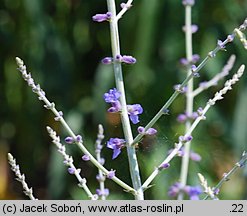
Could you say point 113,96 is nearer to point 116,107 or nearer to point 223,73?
point 116,107

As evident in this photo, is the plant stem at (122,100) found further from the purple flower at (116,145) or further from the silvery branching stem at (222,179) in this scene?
the silvery branching stem at (222,179)

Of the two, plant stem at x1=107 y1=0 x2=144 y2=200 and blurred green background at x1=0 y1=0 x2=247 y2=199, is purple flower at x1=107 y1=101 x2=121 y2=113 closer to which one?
plant stem at x1=107 y1=0 x2=144 y2=200

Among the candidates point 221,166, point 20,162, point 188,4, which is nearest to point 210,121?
point 221,166

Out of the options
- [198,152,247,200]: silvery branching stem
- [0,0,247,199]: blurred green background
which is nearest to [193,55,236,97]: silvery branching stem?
[198,152,247,200]: silvery branching stem

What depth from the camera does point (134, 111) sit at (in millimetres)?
1369

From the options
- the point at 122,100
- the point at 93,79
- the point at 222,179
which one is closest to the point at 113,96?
the point at 122,100

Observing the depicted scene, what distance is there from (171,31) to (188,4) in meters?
1.92

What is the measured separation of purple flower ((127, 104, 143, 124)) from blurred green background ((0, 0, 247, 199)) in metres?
1.72

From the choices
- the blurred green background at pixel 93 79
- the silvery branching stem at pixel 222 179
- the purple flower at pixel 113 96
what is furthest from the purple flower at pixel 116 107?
the blurred green background at pixel 93 79

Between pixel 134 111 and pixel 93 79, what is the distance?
2660 millimetres

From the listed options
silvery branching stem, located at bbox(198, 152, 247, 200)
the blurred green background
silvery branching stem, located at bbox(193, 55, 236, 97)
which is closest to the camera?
silvery branching stem, located at bbox(198, 152, 247, 200)

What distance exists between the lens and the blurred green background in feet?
11.4

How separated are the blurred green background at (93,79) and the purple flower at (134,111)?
172 centimetres
